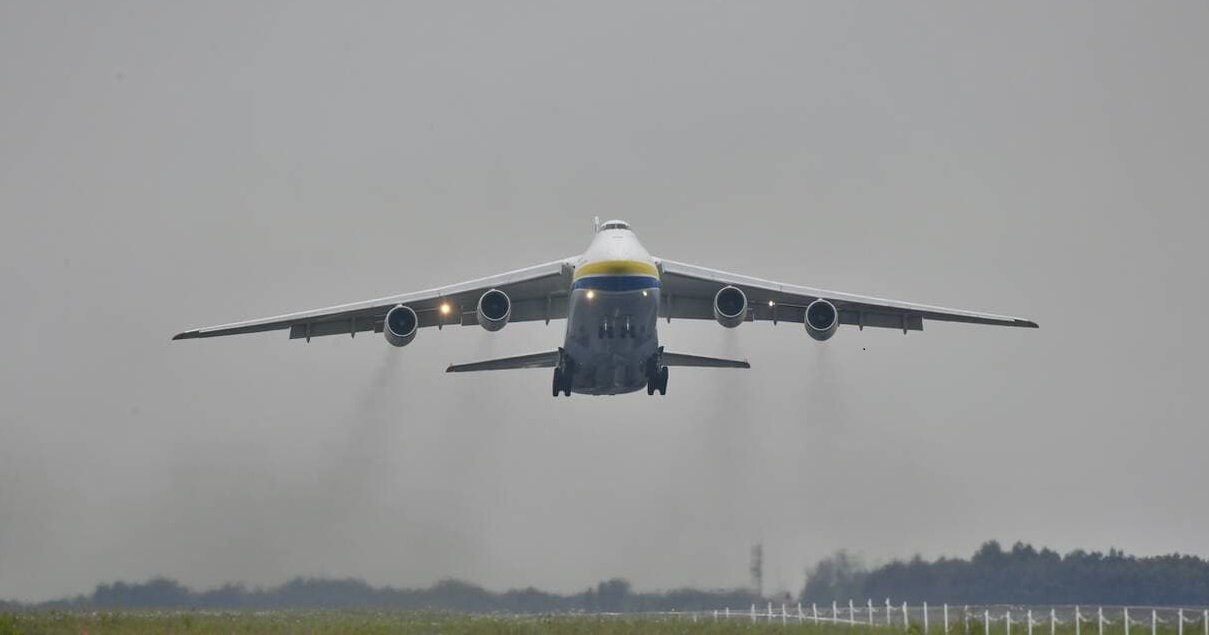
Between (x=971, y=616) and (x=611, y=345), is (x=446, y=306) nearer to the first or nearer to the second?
(x=611, y=345)

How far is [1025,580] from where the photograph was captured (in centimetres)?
2898

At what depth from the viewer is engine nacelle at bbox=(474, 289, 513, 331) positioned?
2681 centimetres

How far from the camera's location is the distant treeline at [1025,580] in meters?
27.7

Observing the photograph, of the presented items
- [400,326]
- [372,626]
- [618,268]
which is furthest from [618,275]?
[372,626]

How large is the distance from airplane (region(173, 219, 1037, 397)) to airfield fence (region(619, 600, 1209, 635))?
4260mm

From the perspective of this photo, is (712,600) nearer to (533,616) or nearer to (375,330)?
(533,616)

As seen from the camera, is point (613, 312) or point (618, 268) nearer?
point (618, 268)

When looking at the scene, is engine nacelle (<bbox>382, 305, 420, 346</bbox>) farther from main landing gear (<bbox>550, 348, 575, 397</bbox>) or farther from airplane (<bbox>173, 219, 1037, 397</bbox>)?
main landing gear (<bbox>550, 348, 575, 397</bbox>)

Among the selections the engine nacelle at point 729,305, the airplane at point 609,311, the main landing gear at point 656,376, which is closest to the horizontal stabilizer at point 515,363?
the airplane at point 609,311

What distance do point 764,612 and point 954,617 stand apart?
3456mm

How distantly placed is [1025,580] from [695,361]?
7521 millimetres

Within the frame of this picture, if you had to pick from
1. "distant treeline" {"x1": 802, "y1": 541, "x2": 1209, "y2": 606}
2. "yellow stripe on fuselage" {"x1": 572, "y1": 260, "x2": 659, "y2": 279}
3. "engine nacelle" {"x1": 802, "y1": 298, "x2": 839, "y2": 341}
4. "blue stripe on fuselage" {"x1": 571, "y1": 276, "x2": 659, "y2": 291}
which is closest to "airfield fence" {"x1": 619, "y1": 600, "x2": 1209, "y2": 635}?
"distant treeline" {"x1": 802, "y1": 541, "x2": 1209, "y2": 606}

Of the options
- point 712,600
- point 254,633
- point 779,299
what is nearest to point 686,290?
point 779,299

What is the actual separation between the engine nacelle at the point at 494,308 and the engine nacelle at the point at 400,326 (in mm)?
1136
